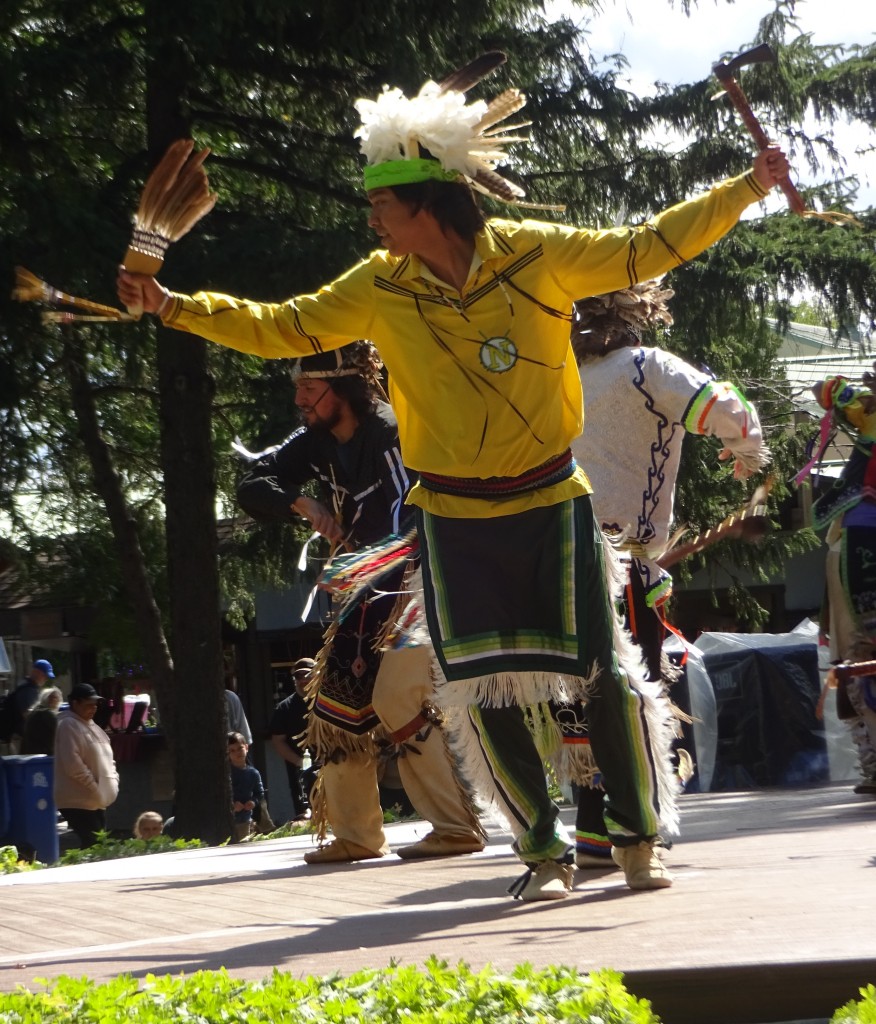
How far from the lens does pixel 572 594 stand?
4223 mm

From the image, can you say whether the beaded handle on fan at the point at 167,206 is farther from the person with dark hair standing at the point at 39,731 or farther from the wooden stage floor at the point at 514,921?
the person with dark hair standing at the point at 39,731

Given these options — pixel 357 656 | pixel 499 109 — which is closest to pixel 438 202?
pixel 499 109

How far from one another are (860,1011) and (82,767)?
38.8 ft

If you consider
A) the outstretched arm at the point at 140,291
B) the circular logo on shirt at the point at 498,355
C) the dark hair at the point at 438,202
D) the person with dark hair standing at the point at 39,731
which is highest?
the dark hair at the point at 438,202

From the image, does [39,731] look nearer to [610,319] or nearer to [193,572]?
[193,572]

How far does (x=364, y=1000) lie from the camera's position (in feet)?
8.55

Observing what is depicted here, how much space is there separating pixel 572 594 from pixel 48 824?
868cm

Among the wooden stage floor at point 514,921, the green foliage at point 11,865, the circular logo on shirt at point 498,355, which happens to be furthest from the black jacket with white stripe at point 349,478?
the green foliage at point 11,865

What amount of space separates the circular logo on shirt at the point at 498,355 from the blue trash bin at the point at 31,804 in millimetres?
8485

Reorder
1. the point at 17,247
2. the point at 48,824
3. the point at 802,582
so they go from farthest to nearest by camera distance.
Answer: the point at 802,582 → the point at 48,824 → the point at 17,247

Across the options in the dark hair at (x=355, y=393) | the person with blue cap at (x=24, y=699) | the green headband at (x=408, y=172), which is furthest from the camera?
the person with blue cap at (x=24, y=699)

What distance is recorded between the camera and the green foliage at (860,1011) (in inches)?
92.5

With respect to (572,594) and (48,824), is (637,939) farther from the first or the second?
(48,824)

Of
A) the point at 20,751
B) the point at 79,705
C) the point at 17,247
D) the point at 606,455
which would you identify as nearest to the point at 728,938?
the point at 606,455
